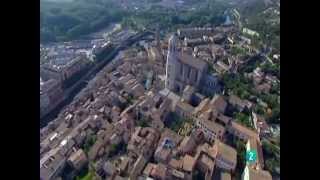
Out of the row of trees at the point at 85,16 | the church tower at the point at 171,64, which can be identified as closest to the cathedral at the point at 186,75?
the church tower at the point at 171,64

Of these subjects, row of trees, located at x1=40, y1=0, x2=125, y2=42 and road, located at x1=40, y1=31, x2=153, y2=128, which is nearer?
road, located at x1=40, y1=31, x2=153, y2=128

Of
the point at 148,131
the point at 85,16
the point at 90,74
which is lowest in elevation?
the point at 148,131

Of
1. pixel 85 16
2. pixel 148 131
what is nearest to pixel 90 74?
pixel 85 16

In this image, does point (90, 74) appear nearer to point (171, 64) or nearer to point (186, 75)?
point (171, 64)

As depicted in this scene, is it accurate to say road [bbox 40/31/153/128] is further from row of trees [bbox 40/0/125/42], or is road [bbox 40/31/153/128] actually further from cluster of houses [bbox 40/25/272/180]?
row of trees [bbox 40/0/125/42]

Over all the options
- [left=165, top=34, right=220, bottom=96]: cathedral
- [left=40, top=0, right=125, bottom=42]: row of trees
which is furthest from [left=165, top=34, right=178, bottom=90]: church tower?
[left=40, top=0, right=125, bottom=42]: row of trees

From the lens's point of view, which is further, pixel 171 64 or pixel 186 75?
pixel 171 64
